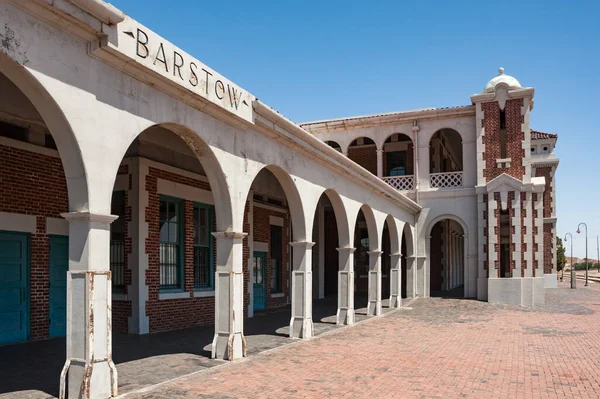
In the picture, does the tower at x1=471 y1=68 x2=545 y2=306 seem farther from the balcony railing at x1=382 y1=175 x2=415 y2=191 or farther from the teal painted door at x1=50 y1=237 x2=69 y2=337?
the teal painted door at x1=50 y1=237 x2=69 y2=337

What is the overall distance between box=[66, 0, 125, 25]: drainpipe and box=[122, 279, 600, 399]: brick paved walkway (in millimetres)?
4358

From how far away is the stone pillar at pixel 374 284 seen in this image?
16.4 meters

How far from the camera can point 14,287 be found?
1007 cm

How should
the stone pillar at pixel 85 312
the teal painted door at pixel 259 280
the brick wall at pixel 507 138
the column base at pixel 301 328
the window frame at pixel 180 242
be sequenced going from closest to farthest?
→ the stone pillar at pixel 85 312 < the column base at pixel 301 328 < the window frame at pixel 180 242 < the teal painted door at pixel 259 280 < the brick wall at pixel 507 138

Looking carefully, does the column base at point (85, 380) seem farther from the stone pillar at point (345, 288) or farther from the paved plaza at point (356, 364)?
the stone pillar at point (345, 288)

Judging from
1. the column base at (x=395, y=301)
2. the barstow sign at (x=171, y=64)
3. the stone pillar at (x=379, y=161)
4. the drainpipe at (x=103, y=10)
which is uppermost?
the stone pillar at (x=379, y=161)

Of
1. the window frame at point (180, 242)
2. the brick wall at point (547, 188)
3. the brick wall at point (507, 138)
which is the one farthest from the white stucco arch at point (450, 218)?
the brick wall at point (547, 188)

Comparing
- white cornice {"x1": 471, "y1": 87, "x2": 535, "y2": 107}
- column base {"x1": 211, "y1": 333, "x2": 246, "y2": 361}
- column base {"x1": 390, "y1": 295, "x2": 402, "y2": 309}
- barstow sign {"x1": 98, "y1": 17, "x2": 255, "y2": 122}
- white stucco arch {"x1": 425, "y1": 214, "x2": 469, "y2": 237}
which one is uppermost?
white cornice {"x1": 471, "y1": 87, "x2": 535, "y2": 107}

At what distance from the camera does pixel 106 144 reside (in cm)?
633

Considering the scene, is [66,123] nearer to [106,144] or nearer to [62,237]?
[106,144]

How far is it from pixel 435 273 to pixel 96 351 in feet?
72.1

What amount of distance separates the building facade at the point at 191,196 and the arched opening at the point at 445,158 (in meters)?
0.13

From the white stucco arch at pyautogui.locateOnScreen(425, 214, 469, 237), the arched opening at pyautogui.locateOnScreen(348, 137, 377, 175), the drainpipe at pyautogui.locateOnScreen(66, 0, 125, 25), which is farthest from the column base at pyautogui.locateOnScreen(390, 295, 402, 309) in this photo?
the drainpipe at pyautogui.locateOnScreen(66, 0, 125, 25)

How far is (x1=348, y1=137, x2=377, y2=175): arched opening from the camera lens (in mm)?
26172
